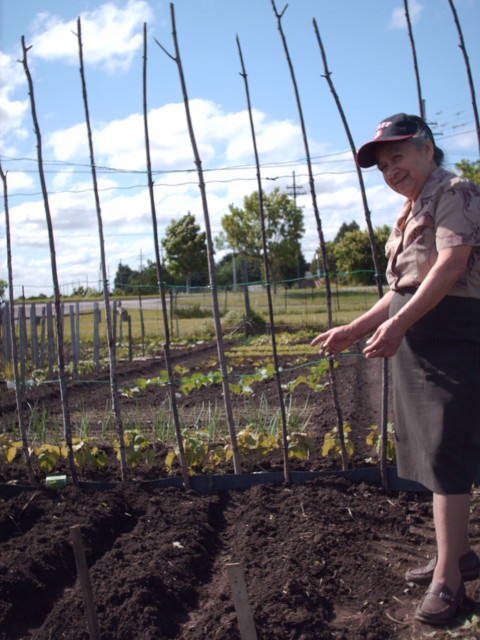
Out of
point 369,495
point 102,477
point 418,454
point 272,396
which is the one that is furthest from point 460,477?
point 272,396

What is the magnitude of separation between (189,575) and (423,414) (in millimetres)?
1214

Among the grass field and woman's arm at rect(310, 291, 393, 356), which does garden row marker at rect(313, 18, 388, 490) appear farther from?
the grass field

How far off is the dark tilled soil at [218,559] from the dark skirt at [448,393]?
1.62 feet

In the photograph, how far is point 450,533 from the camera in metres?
2.20

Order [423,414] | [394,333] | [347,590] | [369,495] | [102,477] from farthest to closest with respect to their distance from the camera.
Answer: [102,477] → [369,495] → [347,590] → [423,414] → [394,333]

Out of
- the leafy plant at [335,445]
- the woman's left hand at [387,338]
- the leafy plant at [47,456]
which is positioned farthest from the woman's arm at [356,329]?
the leafy plant at [47,456]

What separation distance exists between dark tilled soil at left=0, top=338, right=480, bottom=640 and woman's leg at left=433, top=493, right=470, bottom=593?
0.50 feet

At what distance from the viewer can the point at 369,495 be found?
3.54m

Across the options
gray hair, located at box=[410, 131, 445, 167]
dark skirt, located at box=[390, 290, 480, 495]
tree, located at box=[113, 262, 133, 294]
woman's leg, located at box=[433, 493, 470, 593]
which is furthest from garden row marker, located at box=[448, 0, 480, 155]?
tree, located at box=[113, 262, 133, 294]

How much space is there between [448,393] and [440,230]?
1.70ft

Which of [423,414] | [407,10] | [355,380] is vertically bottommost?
[355,380]

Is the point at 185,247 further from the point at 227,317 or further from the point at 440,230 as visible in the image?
the point at 440,230

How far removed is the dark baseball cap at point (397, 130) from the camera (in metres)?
2.27

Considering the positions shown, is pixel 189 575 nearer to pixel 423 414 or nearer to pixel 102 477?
pixel 423 414
